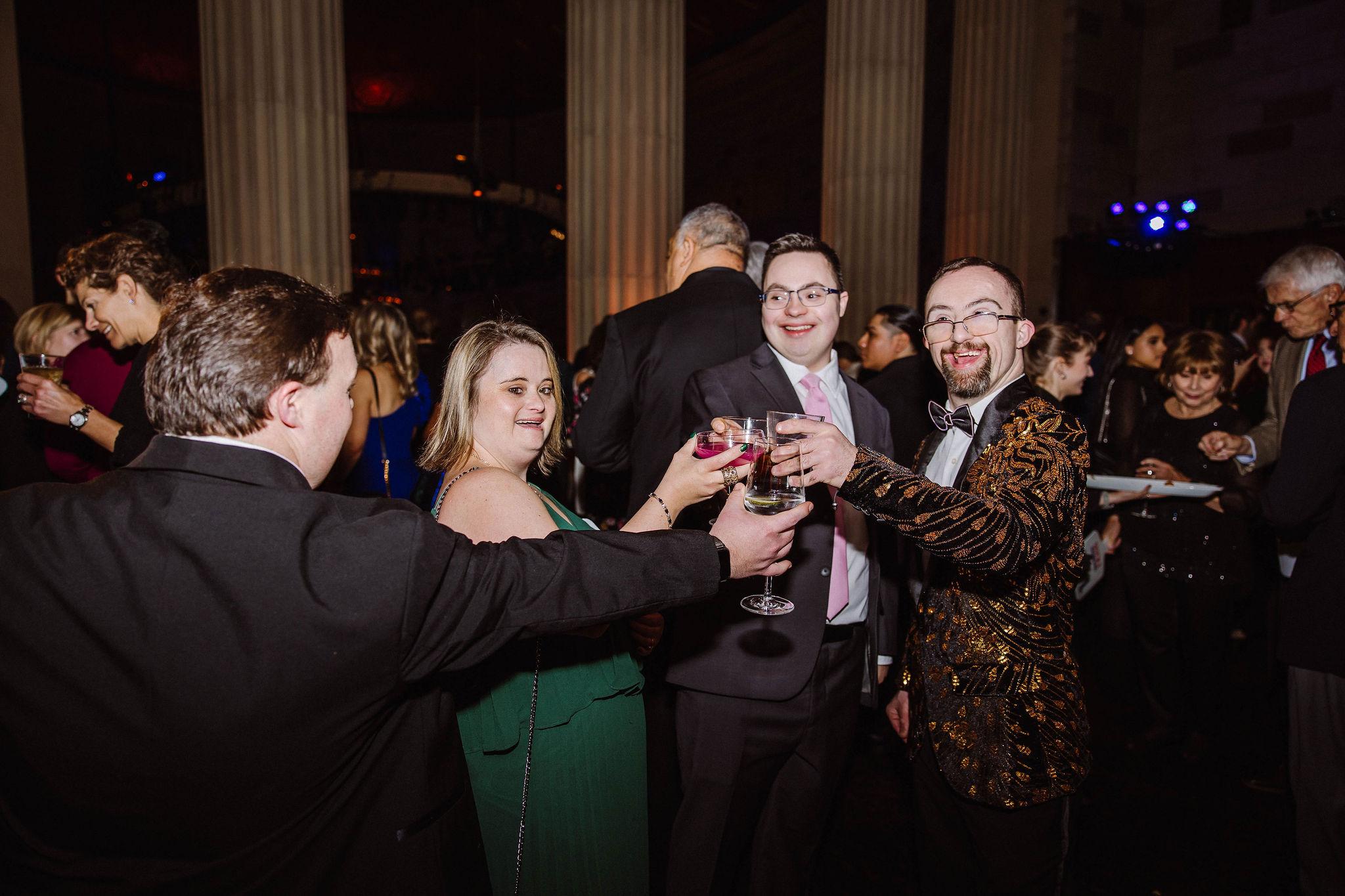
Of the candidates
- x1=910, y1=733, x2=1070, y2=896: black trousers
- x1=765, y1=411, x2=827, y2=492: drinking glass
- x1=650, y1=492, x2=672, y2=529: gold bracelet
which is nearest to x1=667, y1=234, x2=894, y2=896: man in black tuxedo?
x1=910, y1=733, x2=1070, y2=896: black trousers

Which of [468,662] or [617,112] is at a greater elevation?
[617,112]

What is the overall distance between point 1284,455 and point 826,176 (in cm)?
618

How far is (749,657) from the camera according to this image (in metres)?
1.85

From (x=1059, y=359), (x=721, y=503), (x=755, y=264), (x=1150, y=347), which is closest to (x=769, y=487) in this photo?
(x=721, y=503)

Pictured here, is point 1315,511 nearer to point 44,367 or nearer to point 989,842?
point 989,842

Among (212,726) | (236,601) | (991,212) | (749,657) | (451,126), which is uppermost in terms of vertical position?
(451,126)

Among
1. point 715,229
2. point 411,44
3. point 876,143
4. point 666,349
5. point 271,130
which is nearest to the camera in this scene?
point 666,349

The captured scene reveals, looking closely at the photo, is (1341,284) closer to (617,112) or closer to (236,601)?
(236,601)

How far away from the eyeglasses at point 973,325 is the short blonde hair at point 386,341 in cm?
243

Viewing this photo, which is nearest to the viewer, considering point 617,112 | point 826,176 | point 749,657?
point 749,657

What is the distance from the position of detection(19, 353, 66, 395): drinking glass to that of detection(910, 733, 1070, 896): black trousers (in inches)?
114

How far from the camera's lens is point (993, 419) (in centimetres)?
166

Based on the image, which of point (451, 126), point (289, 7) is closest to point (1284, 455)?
point (289, 7)

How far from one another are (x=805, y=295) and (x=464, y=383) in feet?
3.00
